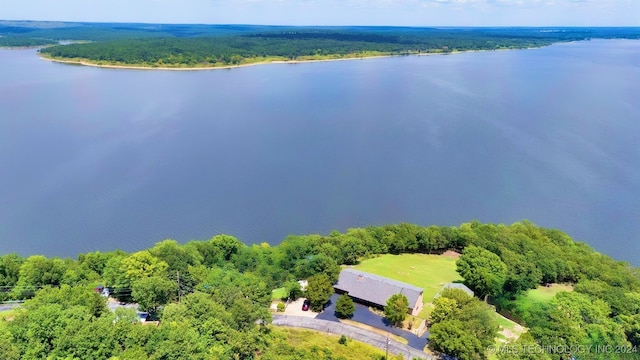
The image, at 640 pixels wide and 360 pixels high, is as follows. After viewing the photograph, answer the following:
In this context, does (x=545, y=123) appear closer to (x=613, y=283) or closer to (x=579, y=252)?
(x=579, y=252)

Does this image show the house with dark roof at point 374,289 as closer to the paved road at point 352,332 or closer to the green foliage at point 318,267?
the green foliage at point 318,267

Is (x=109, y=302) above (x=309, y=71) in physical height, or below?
below

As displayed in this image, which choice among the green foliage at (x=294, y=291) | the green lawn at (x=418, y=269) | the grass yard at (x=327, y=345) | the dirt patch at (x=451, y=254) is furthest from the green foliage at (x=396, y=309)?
the dirt patch at (x=451, y=254)

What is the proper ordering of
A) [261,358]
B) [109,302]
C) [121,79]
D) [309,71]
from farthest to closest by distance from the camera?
[309,71]
[121,79]
[109,302]
[261,358]

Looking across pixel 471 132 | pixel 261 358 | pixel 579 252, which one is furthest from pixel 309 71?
pixel 261 358

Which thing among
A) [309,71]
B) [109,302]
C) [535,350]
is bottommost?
[109,302]

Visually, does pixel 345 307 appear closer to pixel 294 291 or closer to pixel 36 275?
pixel 294 291

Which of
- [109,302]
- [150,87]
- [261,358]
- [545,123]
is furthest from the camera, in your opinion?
[150,87]

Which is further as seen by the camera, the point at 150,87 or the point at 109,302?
the point at 150,87

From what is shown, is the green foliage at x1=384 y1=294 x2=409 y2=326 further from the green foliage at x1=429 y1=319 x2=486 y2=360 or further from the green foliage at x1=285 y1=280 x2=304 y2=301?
the green foliage at x1=285 y1=280 x2=304 y2=301
